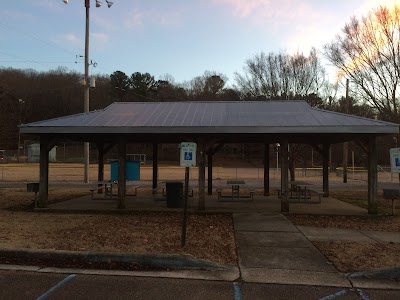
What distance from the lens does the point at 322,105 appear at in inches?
1312

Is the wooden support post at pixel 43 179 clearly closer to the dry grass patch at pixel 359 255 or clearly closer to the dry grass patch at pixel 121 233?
the dry grass patch at pixel 121 233

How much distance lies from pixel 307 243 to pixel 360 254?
1145mm

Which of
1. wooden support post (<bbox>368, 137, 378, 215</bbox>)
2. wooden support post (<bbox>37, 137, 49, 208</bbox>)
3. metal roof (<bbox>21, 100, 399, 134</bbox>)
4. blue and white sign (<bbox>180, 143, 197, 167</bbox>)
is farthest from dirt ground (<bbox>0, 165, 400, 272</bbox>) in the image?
metal roof (<bbox>21, 100, 399, 134</bbox>)

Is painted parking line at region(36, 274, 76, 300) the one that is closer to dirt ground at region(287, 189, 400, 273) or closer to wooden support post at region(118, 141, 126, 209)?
dirt ground at region(287, 189, 400, 273)

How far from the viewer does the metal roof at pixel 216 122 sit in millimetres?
11266

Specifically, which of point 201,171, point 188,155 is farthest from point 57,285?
point 201,171

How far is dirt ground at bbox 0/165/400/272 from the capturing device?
23.7 ft

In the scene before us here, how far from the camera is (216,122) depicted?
12.2 metres

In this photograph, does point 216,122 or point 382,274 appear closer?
point 382,274

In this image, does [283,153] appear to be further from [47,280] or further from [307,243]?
[47,280]

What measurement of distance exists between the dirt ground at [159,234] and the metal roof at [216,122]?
2470 mm

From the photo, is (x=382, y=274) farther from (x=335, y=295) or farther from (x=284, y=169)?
(x=284, y=169)

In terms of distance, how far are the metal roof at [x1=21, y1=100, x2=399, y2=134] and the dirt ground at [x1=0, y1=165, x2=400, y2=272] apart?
2.47 meters

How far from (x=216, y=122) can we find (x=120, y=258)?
253 inches
